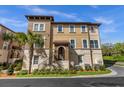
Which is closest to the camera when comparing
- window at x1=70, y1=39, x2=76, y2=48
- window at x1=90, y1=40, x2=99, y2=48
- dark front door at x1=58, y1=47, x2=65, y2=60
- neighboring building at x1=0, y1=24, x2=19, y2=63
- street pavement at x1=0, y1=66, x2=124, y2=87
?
street pavement at x1=0, y1=66, x2=124, y2=87

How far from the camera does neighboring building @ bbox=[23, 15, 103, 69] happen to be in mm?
20125

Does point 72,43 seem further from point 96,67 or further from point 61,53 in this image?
point 96,67

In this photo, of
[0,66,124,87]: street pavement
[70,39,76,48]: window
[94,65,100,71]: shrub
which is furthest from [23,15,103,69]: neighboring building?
[0,66,124,87]: street pavement

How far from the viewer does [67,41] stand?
20859 millimetres

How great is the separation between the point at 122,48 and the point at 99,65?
98.7 feet

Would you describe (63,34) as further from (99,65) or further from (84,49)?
(99,65)

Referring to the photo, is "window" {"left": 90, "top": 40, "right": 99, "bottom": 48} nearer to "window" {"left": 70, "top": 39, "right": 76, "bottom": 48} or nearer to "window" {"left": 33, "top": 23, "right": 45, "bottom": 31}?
"window" {"left": 70, "top": 39, "right": 76, "bottom": 48}

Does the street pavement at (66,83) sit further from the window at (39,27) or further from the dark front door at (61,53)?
the window at (39,27)

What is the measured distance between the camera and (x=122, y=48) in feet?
147

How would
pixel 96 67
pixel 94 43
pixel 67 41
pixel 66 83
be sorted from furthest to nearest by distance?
pixel 94 43
pixel 67 41
pixel 96 67
pixel 66 83

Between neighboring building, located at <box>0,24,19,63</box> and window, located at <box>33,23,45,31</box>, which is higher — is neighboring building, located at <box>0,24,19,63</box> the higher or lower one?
the lower one

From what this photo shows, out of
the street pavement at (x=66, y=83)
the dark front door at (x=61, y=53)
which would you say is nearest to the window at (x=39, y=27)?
the dark front door at (x=61, y=53)

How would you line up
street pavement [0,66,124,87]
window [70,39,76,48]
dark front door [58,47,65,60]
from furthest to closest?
window [70,39,76,48]
dark front door [58,47,65,60]
street pavement [0,66,124,87]

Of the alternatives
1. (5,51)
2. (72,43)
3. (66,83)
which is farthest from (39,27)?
(66,83)
